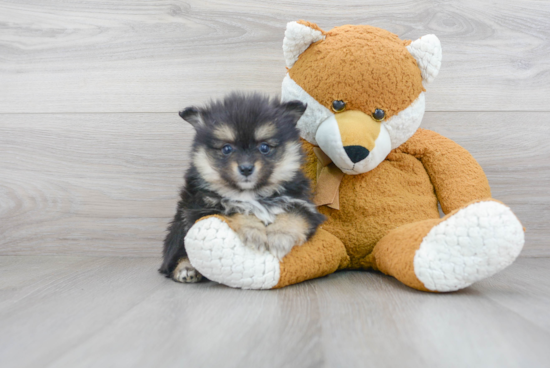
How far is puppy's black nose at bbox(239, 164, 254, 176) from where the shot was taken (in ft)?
3.80

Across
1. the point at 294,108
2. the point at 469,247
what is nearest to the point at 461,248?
the point at 469,247

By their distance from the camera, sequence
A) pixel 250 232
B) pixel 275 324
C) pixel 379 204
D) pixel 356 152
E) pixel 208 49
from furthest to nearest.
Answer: pixel 208 49 → pixel 379 204 → pixel 356 152 → pixel 250 232 → pixel 275 324

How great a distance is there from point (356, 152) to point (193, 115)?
0.51m

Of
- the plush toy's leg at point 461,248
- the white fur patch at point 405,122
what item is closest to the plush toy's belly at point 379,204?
the white fur patch at point 405,122

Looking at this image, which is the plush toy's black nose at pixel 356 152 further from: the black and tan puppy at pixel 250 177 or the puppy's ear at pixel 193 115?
the puppy's ear at pixel 193 115

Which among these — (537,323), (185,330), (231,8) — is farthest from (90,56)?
(537,323)

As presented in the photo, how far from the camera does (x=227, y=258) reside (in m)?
1.12

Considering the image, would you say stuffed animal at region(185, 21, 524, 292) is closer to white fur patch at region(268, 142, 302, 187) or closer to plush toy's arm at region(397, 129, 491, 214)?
plush toy's arm at region(397, 129, 491, 214)

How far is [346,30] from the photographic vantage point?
4.52ft

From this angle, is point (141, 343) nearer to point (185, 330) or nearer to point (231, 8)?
point (185, 330)

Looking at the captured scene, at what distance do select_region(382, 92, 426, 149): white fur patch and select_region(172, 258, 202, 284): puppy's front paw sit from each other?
75 cm

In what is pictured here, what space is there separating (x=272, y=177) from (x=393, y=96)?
0.46 metres

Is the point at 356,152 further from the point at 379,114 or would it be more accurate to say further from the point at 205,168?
the point at 205,168

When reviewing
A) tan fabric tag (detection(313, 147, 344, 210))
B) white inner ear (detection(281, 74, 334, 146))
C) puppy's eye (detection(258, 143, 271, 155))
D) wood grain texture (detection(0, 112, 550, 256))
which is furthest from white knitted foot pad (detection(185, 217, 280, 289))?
wood grain texture (detection(0, 112, 550, 256))
